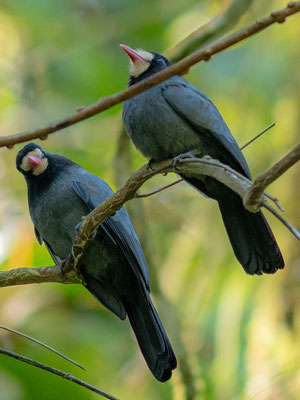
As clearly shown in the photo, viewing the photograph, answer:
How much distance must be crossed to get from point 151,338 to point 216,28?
2303mm

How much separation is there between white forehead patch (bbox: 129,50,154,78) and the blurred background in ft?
3.00

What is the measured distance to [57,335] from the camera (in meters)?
7.07

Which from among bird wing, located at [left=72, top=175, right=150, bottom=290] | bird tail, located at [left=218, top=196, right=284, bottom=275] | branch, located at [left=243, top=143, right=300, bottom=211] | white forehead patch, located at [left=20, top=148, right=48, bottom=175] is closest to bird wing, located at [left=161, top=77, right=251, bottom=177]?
bird tail, located at [left=218, top=196, right=284, bottom=275]

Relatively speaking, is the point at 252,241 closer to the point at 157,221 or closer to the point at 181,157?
the point at 181,157

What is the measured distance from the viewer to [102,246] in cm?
425

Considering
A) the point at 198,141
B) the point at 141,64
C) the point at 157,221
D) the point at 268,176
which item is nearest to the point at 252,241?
the point at 198,141

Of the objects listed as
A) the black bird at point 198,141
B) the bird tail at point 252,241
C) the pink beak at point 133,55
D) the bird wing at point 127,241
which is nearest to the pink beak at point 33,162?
the bird wing at point 127,241

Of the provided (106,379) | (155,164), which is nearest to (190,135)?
(155,164)

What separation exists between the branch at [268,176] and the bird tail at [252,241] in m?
1.38

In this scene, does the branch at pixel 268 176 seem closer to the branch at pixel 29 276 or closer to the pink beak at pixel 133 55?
the branch at pixel 29 276

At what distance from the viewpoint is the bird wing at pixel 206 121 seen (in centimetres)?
399

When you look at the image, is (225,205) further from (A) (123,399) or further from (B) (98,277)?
(A) (123,399)

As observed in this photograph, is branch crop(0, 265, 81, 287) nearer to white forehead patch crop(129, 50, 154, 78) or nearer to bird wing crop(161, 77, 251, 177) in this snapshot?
bird wing crop(161, 77, 251, 177)

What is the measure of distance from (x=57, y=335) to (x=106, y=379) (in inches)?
27.6
